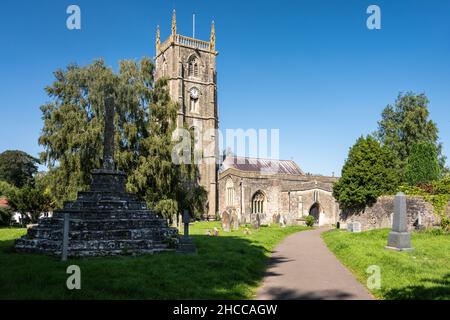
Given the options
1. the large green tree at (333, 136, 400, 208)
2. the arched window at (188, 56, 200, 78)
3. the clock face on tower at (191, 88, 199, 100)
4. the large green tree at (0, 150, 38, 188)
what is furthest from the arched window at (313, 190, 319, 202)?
the large green tree at (0, 150, 38, 188)

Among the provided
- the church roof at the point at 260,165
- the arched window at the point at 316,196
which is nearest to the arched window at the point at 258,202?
the church roof at the point at 260,165

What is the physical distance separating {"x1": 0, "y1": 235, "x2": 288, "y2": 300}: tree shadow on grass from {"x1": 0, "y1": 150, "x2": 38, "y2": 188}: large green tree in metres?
52.8

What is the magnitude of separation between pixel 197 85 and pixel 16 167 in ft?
103

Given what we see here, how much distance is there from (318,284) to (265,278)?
149cm

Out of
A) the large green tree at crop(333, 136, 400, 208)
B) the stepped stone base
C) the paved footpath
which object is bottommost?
the paved footpath

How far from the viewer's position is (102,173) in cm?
1447

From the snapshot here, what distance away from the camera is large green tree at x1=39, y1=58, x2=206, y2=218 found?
2328cm

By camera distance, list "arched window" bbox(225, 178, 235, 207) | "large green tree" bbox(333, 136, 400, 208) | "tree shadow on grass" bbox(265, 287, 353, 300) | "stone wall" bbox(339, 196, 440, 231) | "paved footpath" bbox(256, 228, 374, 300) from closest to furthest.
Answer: "tree shadow on grass" bbox(265, 287, 353, 300) → "paved footpath" bbox(256, 228, 374, 300) → "stone wall" bbox(339, 196, 440, 231) → "large green tree" bbox(333, 136, 400, 208) → "arched window" bbox(225, 178, 235, 207)

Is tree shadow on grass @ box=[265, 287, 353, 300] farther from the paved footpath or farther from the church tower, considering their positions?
the church tower

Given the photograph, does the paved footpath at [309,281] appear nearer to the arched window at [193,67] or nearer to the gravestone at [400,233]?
the gravestone at [400,233]

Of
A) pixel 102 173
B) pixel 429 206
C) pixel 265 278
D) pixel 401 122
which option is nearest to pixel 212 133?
pixel 401 122

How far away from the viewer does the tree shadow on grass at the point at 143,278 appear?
6.99m
